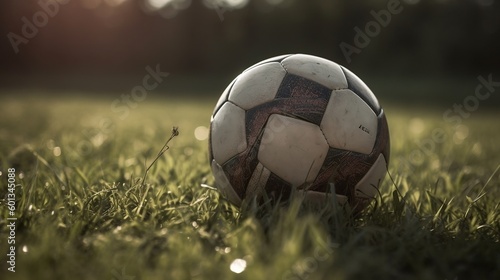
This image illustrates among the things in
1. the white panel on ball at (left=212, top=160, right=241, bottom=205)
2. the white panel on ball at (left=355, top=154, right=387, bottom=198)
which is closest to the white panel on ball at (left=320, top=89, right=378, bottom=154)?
the white panel on ball at (left=355, top=154, right=387, bottom=198)

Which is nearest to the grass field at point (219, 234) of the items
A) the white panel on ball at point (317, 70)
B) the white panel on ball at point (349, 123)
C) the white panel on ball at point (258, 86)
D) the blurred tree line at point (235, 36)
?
the white panel on ball at point (349, 123)

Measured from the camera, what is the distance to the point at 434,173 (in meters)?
3.74

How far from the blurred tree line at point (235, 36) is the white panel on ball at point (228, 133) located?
744 inches

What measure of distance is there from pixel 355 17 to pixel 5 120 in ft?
63.2

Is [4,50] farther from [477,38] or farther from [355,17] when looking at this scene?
[477,38]

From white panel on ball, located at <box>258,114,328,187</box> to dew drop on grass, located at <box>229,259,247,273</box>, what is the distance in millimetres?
578

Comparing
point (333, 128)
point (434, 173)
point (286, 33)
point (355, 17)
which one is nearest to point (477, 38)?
point (355, 17)

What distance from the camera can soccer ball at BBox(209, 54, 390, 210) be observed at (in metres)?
2.12

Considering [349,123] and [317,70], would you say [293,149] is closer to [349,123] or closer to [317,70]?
[349,123]

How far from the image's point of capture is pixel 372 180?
2.28m

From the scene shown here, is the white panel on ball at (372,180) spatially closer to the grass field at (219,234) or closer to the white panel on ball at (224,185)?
the grass field at (219,234)

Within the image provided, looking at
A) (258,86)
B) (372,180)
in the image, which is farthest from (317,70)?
(372,180)

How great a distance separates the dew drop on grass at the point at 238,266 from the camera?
5.21 ft

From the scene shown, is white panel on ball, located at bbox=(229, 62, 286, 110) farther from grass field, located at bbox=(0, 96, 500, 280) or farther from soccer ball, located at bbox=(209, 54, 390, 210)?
grass field, located at bbox=(0, 96, 500, 280)
